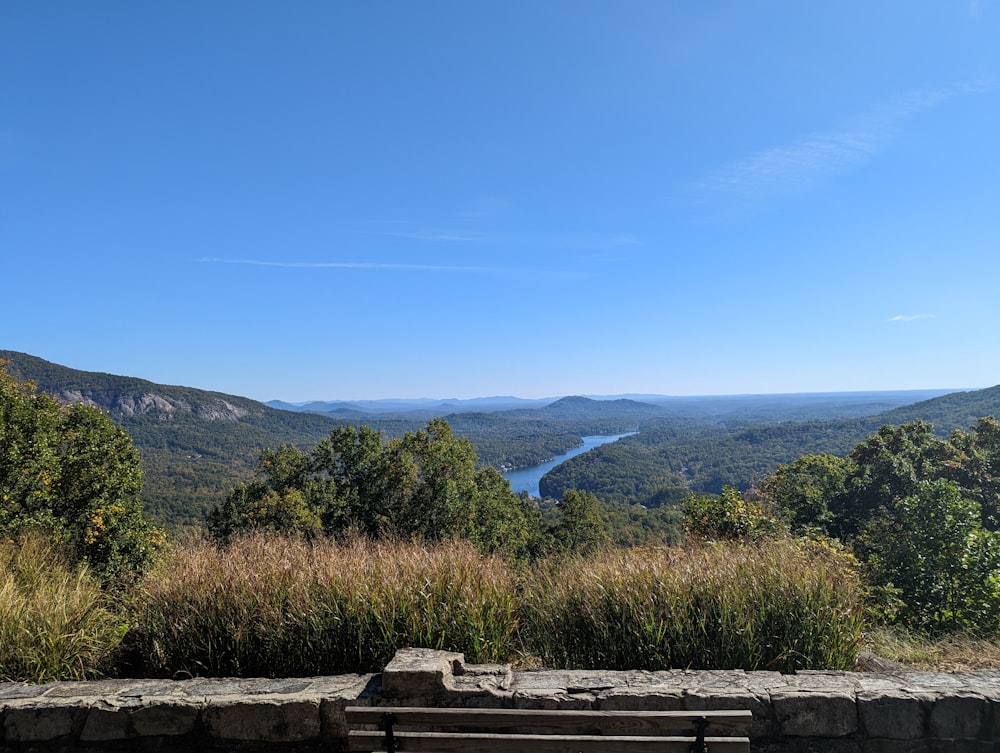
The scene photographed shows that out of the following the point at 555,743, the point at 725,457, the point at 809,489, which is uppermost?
the point at 555,743

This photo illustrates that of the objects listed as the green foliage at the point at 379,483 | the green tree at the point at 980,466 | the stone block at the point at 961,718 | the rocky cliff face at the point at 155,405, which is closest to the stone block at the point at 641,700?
the stone block at the point at 961,718

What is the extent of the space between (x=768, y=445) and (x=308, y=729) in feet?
462

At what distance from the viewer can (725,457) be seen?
126 m

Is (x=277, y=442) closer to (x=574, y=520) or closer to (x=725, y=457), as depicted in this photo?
(x=574, y=520)

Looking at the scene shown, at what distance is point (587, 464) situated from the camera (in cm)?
12194

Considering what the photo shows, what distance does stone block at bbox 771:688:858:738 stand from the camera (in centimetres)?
282

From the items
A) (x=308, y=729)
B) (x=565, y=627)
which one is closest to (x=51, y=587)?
(x=308, y=729)

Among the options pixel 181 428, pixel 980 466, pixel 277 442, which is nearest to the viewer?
pixel 980 466

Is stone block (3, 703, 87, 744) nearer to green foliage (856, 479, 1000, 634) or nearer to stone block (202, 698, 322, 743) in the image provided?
stone block (202, 698, 322, 743)

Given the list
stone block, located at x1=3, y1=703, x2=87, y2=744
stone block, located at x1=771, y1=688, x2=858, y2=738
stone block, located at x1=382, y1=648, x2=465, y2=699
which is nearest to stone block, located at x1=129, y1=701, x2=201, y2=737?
stone block, located at x1=3, y1=703, x2=87, y2=744

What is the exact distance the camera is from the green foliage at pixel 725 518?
24.7 feet

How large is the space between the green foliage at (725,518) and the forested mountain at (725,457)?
2931 inches

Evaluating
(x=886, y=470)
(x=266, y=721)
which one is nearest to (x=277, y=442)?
(x=886, y=470)

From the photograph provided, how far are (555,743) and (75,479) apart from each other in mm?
13054
